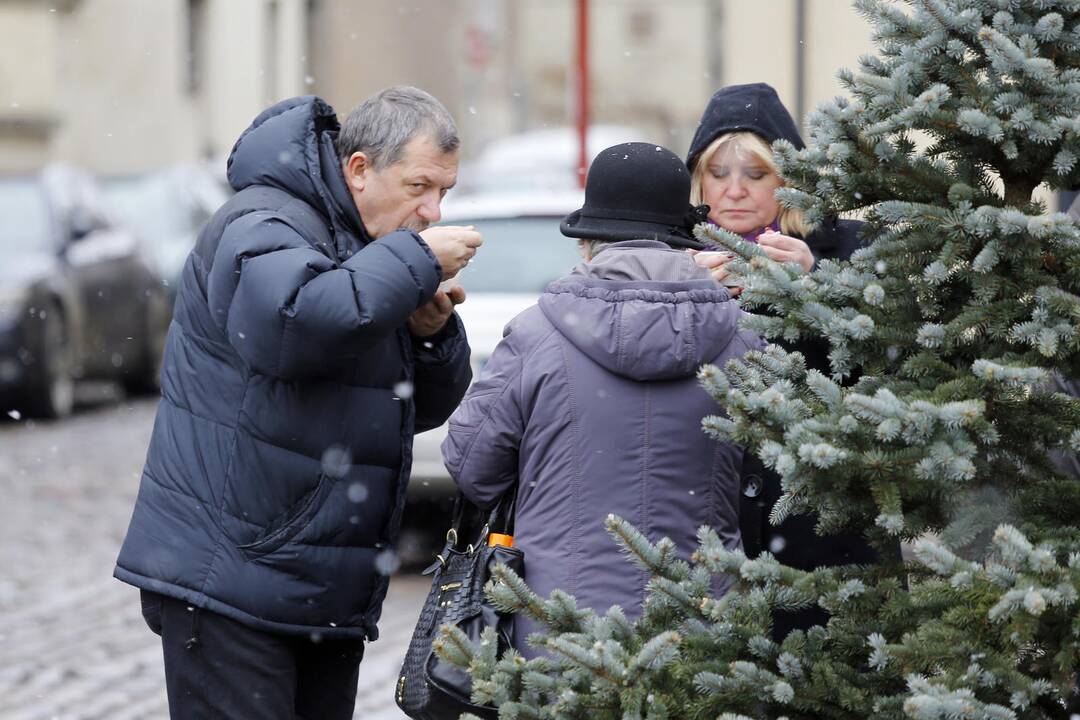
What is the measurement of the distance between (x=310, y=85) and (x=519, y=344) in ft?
86.9

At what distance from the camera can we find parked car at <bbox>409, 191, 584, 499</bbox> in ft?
25.0

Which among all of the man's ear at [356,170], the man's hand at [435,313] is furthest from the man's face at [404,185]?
the man's hand at [435,313]

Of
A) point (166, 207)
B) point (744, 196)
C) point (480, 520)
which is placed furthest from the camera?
point (166, 207)

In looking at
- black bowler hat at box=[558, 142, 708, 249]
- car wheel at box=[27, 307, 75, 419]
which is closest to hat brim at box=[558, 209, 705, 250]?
black bowler hat at box=[558, 142, 708, 249]

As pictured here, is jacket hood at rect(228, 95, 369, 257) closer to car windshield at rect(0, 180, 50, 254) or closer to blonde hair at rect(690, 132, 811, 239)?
blonde hair at rect(690, 132, 811, 239)

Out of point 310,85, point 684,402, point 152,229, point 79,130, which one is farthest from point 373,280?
point 310,85

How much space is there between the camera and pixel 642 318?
2.95 metres

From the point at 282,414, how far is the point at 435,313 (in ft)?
1.43

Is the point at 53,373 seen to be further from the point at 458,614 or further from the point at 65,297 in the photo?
the point at 458,614

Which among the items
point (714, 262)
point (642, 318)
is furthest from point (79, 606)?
point (642, 318)

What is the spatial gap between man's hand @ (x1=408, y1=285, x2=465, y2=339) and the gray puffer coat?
438 millimetres

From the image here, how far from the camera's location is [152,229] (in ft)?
55.2

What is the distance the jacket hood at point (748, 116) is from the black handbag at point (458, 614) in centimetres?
114

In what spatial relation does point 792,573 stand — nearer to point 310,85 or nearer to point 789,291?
point 789,291
